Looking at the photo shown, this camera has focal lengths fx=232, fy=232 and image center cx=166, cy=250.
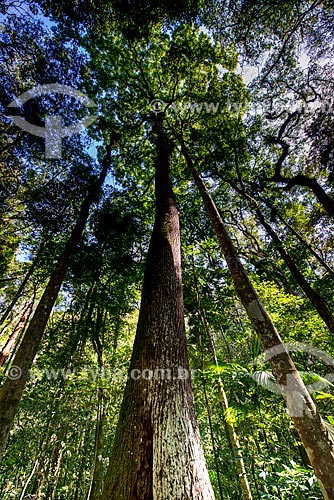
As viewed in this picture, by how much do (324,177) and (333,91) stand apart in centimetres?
319

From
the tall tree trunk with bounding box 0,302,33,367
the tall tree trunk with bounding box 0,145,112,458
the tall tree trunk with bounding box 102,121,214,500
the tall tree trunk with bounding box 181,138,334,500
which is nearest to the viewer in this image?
the tall tree trunk with bounding box 102,121,214,500

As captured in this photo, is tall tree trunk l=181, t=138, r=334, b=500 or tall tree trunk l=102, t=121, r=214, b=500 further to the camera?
tall tree trunk l=181, t=138, r=334, b=500

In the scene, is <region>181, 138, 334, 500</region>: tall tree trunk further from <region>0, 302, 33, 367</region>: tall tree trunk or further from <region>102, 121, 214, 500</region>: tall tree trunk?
<region>0, 302, 33, 367</region>: tall tree trunk

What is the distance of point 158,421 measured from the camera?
1548mm

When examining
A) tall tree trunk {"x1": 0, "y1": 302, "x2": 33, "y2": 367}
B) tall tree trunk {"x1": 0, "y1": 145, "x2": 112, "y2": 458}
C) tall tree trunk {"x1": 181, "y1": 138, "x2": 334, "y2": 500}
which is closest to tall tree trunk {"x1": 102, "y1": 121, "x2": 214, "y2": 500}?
tall tree trunk {"x1": 181, "y1": 138, "x2": 334, "y2": 500}

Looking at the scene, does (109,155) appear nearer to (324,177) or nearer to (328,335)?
(324,177)

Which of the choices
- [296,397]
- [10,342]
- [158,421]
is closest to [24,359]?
[158,421]

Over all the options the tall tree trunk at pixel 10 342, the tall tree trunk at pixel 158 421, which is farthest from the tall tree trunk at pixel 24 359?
the tall tree trunk at pixel 10 342

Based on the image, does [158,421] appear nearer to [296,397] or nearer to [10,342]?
[296,397]

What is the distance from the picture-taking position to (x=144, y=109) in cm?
877

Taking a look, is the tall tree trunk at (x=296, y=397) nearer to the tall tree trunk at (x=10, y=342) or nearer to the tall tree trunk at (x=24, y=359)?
the tall tree trunk at (x=24, y=359)

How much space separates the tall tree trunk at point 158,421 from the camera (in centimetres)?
126

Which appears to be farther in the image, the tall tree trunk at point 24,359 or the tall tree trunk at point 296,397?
the tall tree trunk at point 24,359

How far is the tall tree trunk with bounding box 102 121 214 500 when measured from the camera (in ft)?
4.12
